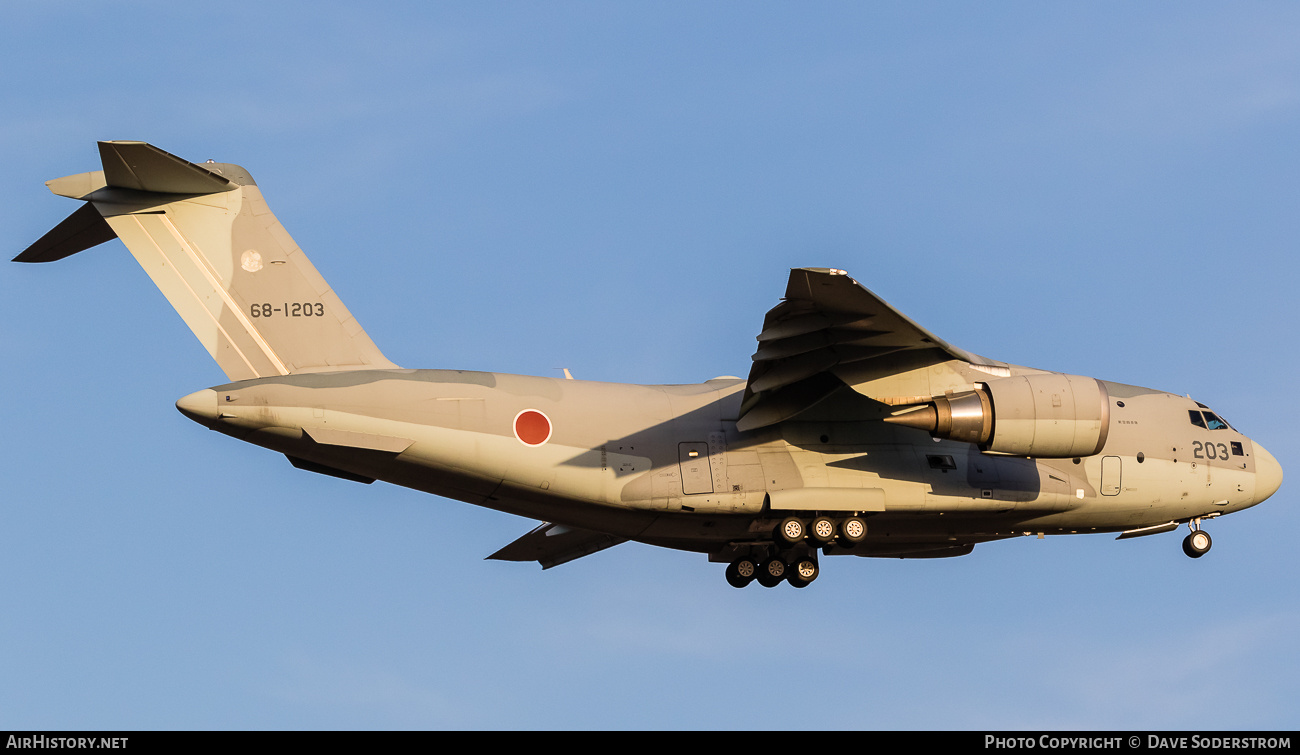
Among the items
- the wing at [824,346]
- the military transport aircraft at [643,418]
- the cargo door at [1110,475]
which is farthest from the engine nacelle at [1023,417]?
the cargo door at [1110,475]

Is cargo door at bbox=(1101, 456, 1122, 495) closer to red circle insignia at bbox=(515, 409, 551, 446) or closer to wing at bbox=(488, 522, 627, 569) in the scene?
wing at bbox=(488, 522, 627, 569)

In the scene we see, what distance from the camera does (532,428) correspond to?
16188 mm

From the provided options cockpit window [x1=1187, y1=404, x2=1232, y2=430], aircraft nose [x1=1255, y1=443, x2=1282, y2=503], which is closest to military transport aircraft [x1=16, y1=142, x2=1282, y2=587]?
cockpit window [x1=1187, y1=404, x2=1232, y2=430]

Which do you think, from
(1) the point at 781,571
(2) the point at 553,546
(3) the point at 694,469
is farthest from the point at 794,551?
(2) the point at 553,546

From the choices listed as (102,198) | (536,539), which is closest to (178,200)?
(102,198)

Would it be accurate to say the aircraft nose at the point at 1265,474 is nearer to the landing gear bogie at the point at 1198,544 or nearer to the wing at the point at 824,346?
the landing gear bogie at the point at 1198,544

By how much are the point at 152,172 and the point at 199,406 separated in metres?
2.92

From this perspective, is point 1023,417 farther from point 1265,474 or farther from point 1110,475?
point 1265,474

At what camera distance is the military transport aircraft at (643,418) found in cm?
1561

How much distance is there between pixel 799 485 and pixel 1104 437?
3.31 meters

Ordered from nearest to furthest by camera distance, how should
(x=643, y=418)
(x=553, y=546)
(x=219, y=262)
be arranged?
(x=643, y=418)
(x=219, y=262)
(x=553, y=546)

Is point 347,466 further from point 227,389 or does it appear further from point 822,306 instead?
point 822,306
